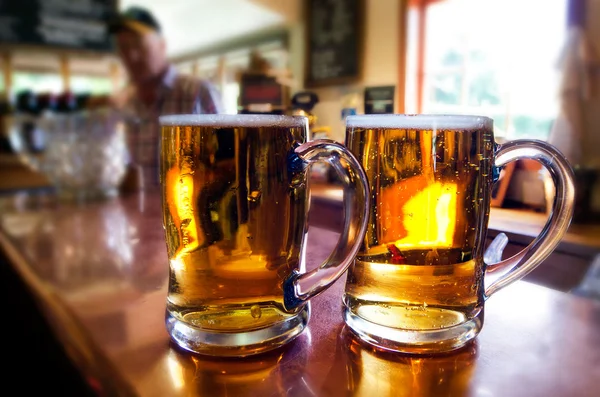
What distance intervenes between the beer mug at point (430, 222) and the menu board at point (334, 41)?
0.63m

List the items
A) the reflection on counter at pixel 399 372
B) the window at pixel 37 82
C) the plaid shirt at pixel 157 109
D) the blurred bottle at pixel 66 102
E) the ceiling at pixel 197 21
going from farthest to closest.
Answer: the window at pixel 37 82
the blurred bottle at pixel 66 102
the ceiling at pixel 197 21
the plaid shirt at pixel 157 109
the reflection on counter at pixel 399 372

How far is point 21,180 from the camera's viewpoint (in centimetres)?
207

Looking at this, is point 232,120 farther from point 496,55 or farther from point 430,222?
point 496,55

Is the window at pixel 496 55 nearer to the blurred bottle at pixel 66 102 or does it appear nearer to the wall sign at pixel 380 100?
the wall sign at pixel 380 100

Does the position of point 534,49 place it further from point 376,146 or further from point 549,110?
point 376,146

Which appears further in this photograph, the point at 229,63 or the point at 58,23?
the point at 58,23

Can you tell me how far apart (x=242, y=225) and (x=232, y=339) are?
0.09m

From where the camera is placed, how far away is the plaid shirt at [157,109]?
1318 millimetres

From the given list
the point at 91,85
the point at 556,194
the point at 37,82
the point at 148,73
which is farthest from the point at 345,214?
the point at 37,82

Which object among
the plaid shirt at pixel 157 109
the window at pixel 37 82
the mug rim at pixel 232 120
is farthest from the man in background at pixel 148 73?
the mug rim at pixel 232 120

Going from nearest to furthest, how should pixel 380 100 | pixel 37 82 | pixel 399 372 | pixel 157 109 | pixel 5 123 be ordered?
pixel 399 372
pixel 380 100
pixel 157 109
pixel 5 123
pixel 37 82

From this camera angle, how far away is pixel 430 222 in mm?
356

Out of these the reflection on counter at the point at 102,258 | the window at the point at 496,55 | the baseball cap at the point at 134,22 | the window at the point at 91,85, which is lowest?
the reflection on counter at the point at 102,258

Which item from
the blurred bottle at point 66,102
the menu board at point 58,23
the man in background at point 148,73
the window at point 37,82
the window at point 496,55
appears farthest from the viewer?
the menu board at point 58,23
